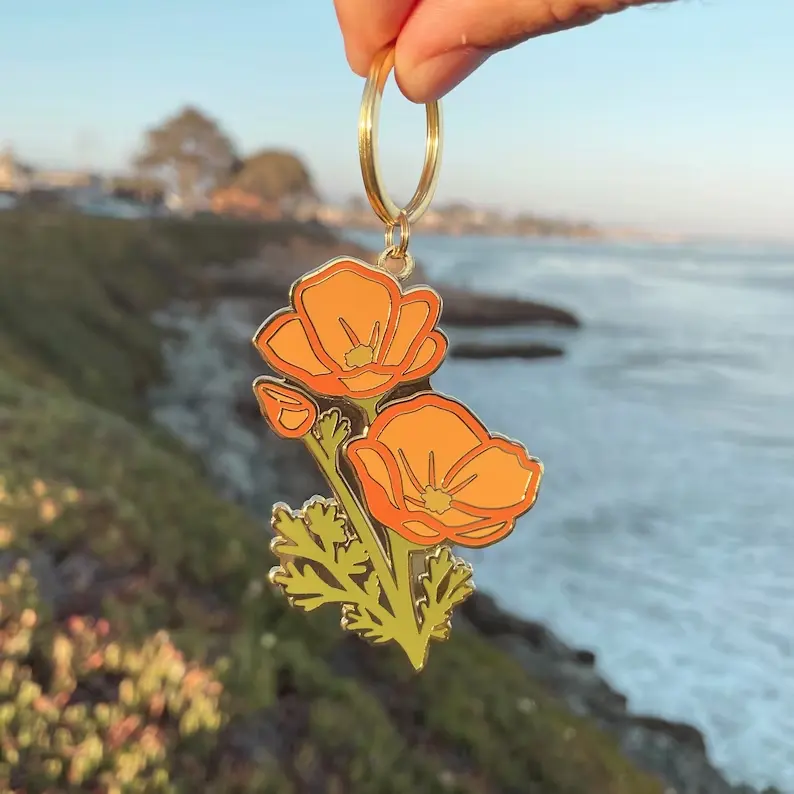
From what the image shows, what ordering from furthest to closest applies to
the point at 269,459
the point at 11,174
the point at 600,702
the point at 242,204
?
the point at 242,204 → the point at 11,174 → the point at 269,459 → the point at 600,702

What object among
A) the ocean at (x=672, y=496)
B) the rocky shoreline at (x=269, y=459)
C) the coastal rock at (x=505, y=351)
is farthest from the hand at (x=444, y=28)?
the coastal rock at (x=505, y=351)

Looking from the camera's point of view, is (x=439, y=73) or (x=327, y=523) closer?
(x=439, y=73)

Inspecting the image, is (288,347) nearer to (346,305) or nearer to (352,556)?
(346,305)

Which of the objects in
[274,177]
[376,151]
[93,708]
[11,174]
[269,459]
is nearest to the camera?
[376,151]

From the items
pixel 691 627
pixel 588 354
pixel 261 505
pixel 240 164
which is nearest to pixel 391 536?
pixel 691 627

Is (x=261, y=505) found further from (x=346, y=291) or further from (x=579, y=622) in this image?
(x=346, y=291)

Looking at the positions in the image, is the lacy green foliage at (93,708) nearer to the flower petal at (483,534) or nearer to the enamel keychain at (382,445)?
the enamel keychain at (382,445)

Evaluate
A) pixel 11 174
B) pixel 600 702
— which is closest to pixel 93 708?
pixel 600 702

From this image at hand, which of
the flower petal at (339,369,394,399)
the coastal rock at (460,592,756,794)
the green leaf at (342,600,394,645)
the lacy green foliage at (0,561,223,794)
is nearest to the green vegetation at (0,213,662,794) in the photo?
the lacy green foliage at (0,561,223,794)
